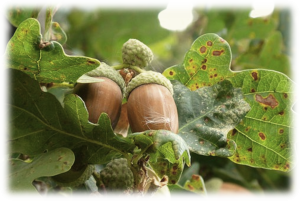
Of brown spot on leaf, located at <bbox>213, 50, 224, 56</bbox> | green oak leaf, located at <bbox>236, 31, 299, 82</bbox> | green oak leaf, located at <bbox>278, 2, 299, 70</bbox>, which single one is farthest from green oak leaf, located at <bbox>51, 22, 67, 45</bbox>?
green oak leaf, located at <bbox>278, 2, 299, 70</bbox>

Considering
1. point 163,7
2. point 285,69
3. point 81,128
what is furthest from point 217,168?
point 81,128

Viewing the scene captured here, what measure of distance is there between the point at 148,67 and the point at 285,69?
1.17m

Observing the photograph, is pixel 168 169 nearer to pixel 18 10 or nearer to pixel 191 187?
pixel 191 187

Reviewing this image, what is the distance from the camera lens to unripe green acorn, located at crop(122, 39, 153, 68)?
1.25 m

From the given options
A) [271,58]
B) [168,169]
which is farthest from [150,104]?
[271,58]

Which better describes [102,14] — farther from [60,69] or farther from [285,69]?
[60,69]

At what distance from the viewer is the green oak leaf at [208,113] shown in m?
1.16

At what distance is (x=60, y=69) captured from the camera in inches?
41.2

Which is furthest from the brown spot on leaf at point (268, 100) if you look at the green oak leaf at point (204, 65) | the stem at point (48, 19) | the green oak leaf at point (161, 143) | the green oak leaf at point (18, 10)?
the green oak leaf at point (18, 10)

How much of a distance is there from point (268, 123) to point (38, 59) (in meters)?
0.71

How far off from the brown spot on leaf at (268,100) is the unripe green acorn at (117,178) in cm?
45

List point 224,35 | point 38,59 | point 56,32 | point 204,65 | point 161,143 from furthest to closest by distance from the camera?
point 224,35, point 56,32, point 204,65, point 38,59, point 161,143

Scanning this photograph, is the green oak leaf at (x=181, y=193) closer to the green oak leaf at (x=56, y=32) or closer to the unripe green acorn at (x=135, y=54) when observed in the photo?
the unripe green acorn at (x=135, y=54)

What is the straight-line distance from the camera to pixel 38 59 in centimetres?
102
